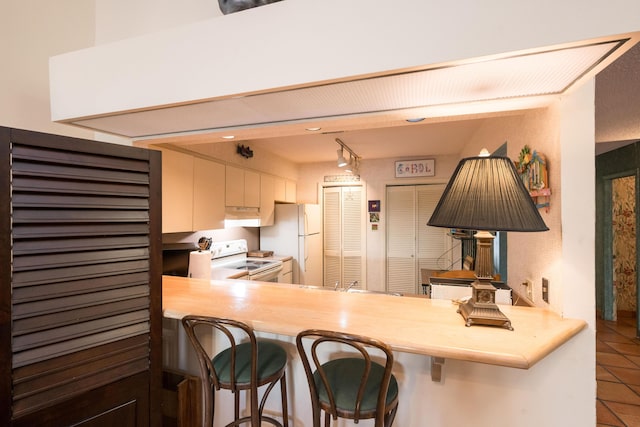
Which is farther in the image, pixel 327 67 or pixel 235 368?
pixel 235 368

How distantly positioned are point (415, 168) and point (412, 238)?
1108mm

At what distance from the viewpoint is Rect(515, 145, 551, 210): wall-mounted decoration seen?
1.20 m

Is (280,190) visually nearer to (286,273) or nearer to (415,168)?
(286,273)

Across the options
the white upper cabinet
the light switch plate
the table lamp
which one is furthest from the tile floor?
the white upper cabinet

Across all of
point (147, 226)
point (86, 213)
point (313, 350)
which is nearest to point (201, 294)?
point (147, 226)

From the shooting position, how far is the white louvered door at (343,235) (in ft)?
15.3

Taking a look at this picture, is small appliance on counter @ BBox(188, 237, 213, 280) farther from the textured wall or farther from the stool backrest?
the textured wall

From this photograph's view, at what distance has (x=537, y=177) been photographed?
123cm

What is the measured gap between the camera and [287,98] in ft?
3.90

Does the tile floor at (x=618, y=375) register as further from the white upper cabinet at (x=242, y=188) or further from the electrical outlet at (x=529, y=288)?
the white upper cabinet at (x=242, y=188)

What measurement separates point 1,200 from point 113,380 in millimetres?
723

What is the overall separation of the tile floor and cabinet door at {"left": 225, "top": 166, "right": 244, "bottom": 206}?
348 centimetres

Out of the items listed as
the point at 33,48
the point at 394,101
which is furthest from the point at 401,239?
the point at 33,48

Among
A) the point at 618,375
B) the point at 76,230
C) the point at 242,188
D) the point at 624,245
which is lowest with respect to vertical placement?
the point at 618,375
